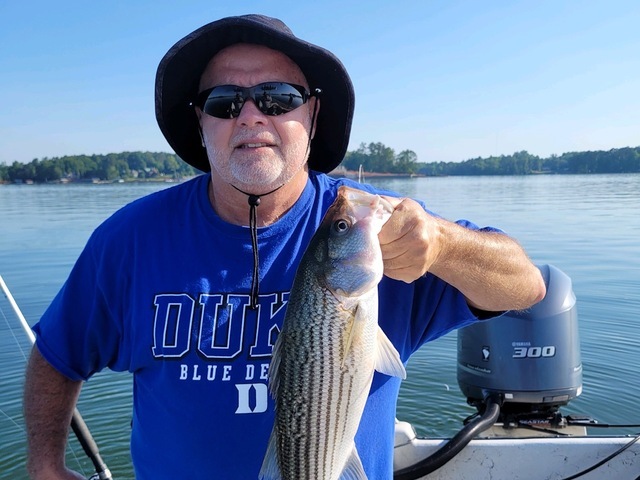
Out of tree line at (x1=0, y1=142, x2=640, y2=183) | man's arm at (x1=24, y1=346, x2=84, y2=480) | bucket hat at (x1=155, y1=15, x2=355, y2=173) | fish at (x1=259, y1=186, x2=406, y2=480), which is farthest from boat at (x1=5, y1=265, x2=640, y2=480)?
tree line at (x1=0, y1=142, x2=640, y2=183)

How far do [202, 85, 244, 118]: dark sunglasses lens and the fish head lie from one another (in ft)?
2.93

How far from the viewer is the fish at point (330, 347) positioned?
210 centimetres

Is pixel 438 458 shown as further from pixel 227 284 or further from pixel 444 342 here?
pixel 444 342

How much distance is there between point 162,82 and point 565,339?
152 inches

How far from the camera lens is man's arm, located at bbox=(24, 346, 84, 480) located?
3.00 metres

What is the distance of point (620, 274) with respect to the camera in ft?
50.2

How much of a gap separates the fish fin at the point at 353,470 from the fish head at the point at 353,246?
26.8 inches

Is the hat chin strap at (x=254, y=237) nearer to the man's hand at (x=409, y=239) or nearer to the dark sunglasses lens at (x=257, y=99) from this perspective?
the dark sunglasses lens at (x=257, y=99)

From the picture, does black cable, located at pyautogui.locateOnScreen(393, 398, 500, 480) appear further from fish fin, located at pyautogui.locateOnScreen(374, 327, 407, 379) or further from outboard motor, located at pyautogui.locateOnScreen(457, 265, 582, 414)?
fish fin, located at pyautogui.locateOnScreen(374, 327, 407, 379)

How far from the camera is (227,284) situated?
2.63m

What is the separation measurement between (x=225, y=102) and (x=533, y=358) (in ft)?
11.4

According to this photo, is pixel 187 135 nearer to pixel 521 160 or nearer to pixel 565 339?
pixel 565 339

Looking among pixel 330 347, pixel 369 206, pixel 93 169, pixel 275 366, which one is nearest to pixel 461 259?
pixel 369 206

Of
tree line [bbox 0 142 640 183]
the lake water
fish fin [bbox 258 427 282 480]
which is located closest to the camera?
fish fin [bbox 258 427 282 480]
